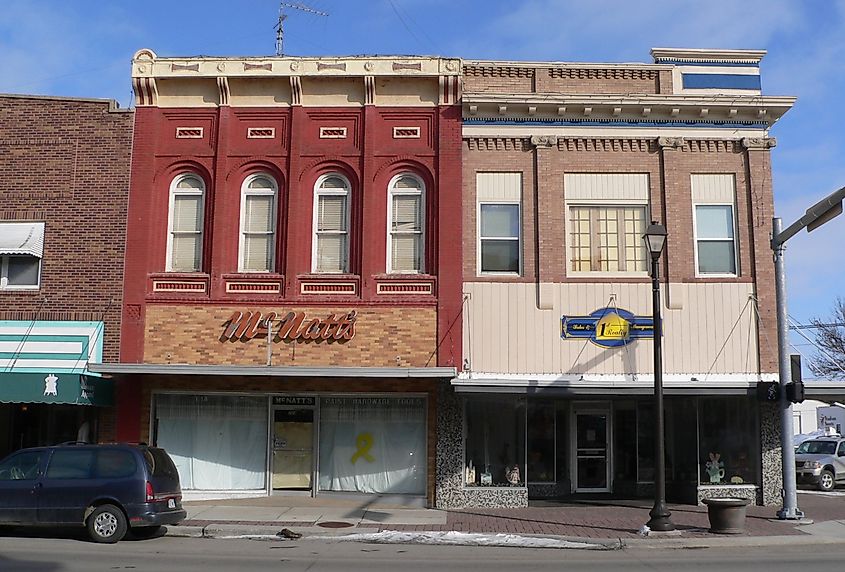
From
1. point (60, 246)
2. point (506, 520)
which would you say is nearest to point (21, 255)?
point (60, 246)

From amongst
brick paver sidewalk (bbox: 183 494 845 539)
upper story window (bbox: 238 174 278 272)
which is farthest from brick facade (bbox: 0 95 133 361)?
brick paver sidewalk (bbox: 183 494 845 539)

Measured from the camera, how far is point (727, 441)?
19.4 meters

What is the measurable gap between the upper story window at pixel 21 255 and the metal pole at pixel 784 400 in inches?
640

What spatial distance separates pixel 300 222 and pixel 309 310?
2.07m

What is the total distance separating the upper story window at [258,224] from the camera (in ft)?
65.0

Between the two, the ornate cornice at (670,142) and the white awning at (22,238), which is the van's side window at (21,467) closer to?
the white awning at (22,238)

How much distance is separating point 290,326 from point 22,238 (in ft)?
21.5

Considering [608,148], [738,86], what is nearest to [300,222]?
[608,148]

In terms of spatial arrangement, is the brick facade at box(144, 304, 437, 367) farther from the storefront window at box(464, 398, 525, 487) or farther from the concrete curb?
the concrete curb

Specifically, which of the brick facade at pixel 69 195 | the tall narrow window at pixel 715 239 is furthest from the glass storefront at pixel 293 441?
the tall narrow window at pixel 715 239

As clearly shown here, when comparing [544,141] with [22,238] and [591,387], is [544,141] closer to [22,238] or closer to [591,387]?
[591,387]

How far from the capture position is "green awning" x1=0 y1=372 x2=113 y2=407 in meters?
17.6

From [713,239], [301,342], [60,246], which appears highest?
[713,239]

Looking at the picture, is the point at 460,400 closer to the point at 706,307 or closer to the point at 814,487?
the point at 706,307
